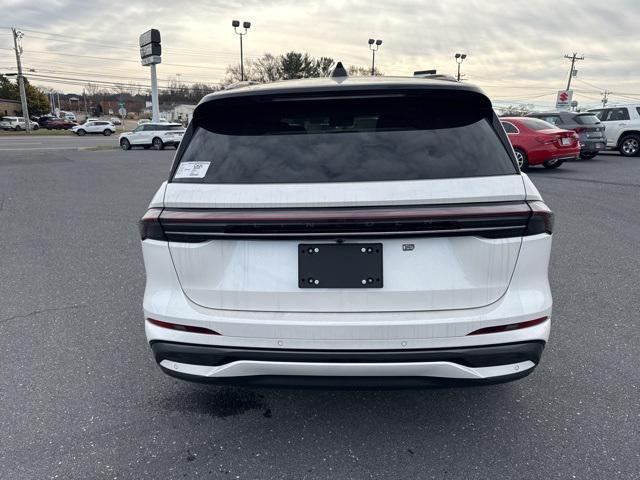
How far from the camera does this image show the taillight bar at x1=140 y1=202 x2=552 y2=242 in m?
2.01

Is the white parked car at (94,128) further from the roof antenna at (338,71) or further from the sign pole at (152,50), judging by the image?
the roof antenna at (338,71)

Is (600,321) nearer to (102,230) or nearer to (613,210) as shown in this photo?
(613,210)

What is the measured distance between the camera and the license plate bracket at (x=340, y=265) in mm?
2070

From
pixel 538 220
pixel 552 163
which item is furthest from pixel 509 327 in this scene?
pixel 552 163

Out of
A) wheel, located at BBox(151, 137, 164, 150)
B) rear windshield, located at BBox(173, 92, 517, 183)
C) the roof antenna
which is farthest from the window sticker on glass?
wheel, located at BBox(151, 137, 164, 150)

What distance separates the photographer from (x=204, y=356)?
87.3 inches

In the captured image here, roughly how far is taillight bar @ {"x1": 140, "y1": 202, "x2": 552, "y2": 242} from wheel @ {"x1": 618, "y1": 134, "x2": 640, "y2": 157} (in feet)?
65.8

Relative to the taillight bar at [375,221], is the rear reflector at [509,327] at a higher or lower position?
lower

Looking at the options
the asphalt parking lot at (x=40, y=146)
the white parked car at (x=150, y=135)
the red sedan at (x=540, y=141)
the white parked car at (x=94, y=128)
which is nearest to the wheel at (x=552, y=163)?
the red sedan at (x=540, y=141)

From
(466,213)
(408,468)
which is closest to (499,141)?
(466,213)

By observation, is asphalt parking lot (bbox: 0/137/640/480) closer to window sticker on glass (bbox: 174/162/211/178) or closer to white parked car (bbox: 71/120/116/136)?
window sticker on glass (bbox: 174/162/211/178)

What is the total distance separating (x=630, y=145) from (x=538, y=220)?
66.4 feet

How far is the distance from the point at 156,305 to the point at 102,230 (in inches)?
219

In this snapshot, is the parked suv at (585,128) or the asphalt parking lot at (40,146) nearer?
the parked suv at (585,128)
